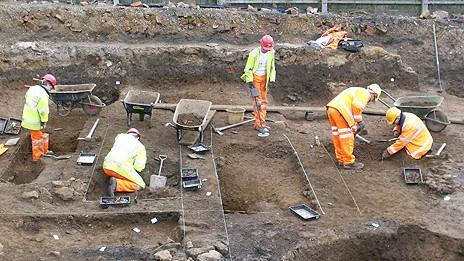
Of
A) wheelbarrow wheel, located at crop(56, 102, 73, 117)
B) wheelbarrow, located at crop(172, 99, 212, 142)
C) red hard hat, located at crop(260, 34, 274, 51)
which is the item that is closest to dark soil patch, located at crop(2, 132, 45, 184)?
wheelbarrow wheel, located at crop(56, 102, 73, 117)

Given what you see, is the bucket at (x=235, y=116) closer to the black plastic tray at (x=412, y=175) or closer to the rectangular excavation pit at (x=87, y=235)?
the black plastic tray at (x=412, y=175)

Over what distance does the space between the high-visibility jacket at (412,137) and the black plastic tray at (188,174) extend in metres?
3.82

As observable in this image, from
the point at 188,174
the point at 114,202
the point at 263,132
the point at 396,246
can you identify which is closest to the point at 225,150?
the point at 263,132

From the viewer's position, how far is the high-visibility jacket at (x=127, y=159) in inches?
347

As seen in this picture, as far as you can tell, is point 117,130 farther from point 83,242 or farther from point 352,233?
point 352,233

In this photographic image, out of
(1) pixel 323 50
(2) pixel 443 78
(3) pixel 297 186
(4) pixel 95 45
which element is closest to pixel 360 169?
(3) pixel 297 186

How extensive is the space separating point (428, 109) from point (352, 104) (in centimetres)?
250

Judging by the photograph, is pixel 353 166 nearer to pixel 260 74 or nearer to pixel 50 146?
pixel 260 74

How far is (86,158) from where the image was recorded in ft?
32.4

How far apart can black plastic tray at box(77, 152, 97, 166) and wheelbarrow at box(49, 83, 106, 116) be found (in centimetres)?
205

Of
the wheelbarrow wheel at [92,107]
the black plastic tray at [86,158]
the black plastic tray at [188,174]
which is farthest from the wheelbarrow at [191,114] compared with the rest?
the wheelbarrow wheel at [92,107]

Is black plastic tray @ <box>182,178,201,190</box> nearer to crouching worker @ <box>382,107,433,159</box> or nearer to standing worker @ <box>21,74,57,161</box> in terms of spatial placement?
standing worker @ <box>21,74,57,161</box>

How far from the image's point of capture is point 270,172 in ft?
33.8

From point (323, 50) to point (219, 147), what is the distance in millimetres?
4970
